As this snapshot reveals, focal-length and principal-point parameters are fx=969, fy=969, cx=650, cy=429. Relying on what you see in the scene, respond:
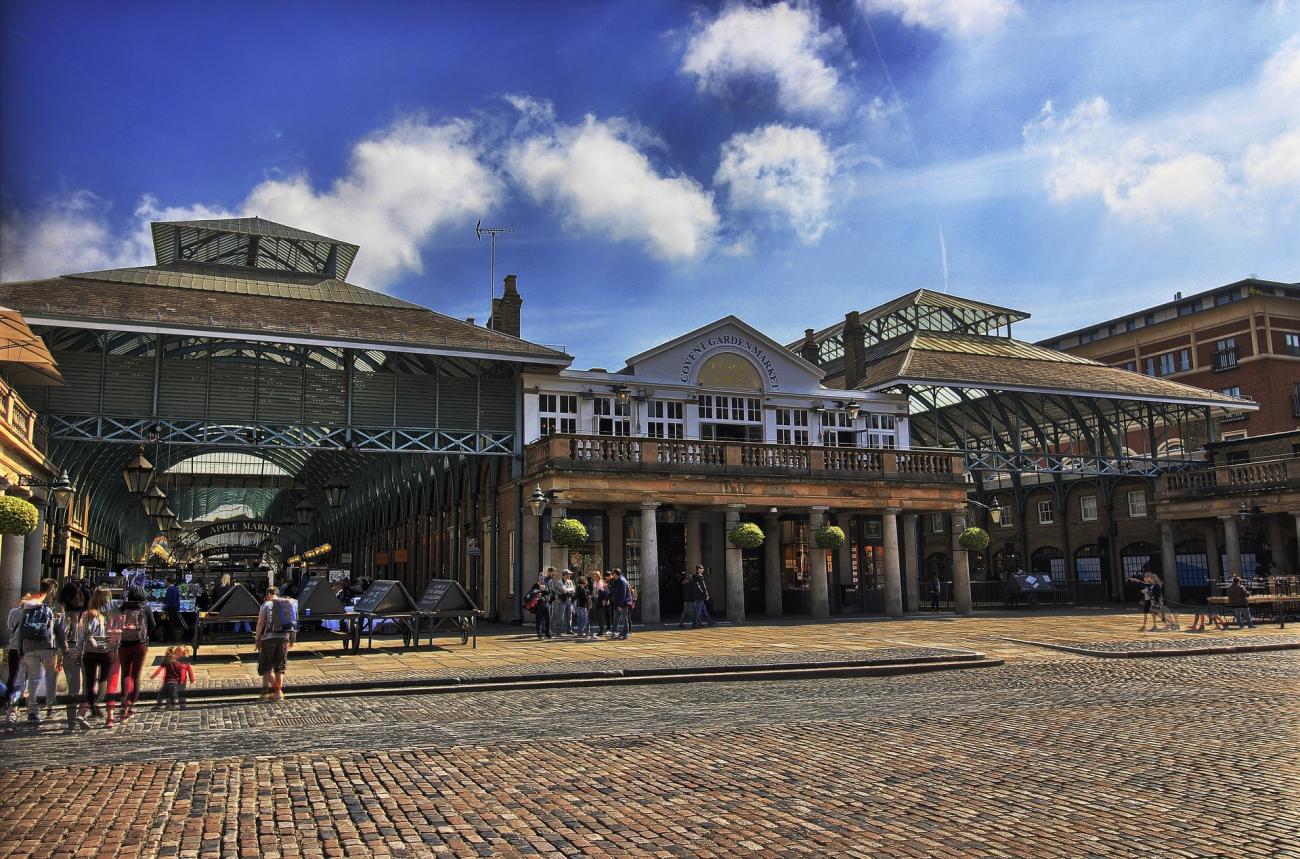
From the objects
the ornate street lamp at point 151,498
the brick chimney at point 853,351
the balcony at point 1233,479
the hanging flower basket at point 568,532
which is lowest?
the hanging flower basket at point 568,532

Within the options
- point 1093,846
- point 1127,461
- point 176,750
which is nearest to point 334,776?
point 176,750

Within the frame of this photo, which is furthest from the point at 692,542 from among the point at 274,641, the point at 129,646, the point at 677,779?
the point at 677,779

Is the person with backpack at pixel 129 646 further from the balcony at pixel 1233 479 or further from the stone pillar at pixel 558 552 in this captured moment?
the balcony at pixel 1233 479

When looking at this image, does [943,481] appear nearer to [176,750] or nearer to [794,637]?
[794,637]

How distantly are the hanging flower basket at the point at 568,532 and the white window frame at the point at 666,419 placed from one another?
275 inches

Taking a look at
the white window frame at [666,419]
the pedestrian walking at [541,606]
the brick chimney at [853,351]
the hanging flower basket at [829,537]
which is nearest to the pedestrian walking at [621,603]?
the pedestrian walking at [541,606]

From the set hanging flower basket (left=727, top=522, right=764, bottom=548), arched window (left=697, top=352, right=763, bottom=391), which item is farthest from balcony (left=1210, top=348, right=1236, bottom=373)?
hanging flower basket (left=727, top=522, right=764, bottom=548)

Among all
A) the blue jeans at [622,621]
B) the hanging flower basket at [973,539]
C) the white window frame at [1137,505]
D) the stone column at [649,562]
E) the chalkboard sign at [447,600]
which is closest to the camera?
the chalkboard sign at [447,600]

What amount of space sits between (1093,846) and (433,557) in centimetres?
3831

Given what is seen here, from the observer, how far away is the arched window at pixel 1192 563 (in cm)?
4212

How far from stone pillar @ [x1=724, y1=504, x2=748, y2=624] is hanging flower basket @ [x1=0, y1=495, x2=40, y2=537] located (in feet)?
57.7

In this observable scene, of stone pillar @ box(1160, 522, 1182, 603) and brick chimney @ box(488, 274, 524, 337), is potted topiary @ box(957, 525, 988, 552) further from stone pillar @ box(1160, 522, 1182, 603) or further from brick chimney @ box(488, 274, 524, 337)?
brick chimney @ box(488, 274, 524, 337)

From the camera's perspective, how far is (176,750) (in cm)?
971

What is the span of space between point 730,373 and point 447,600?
15.5 meters
